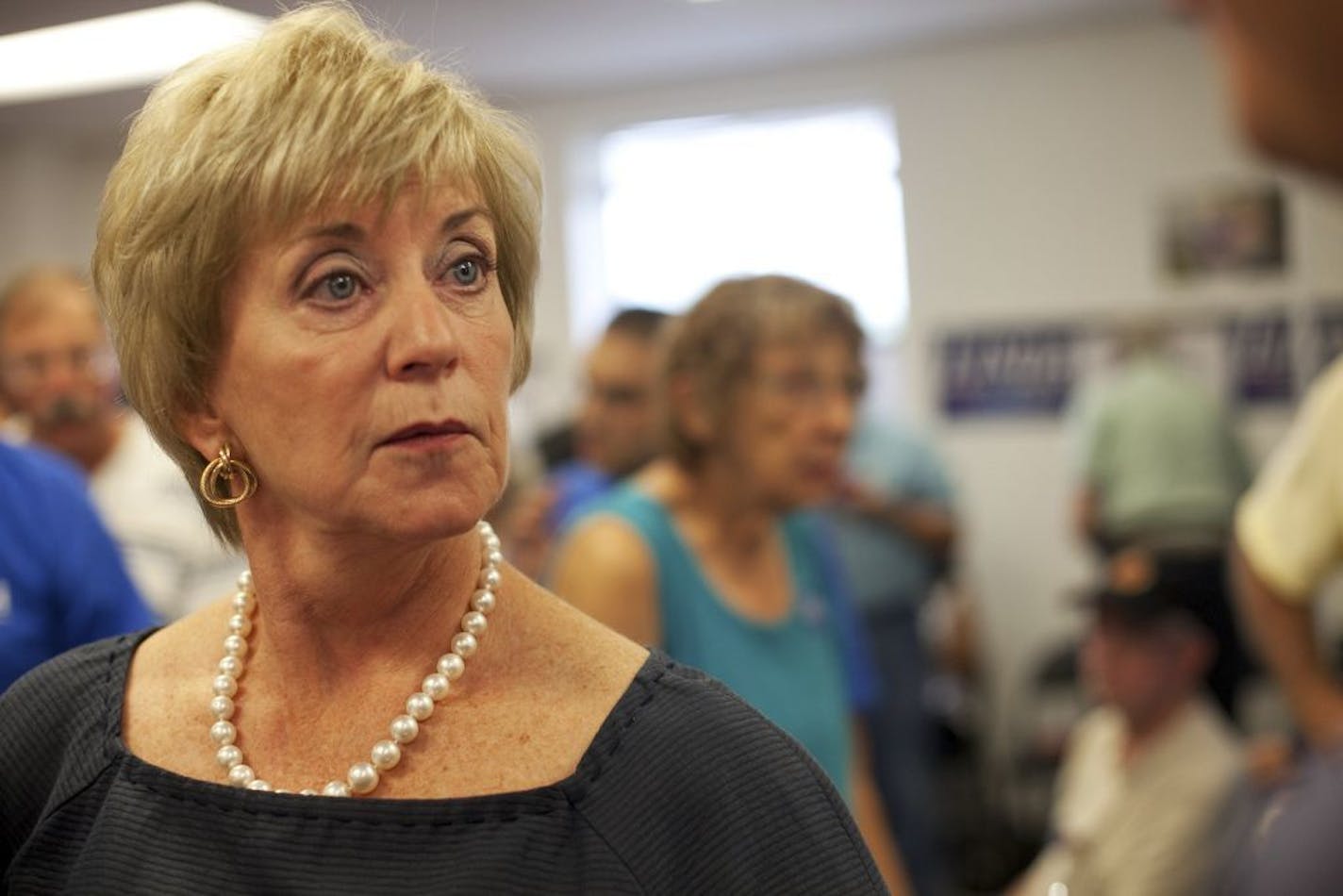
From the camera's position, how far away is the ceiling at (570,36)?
1.24 metres

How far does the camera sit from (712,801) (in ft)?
3.72

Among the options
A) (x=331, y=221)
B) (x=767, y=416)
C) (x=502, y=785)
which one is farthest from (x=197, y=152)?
(x=767, y=416)

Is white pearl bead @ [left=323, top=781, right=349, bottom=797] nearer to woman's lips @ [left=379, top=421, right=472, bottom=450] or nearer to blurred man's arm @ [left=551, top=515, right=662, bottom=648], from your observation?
woman's lips @ [left=379, top=421, right=472, bottom=450]

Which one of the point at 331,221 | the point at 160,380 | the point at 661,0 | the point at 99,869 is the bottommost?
the point at 99,869

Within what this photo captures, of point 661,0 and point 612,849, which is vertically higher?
point 661,0

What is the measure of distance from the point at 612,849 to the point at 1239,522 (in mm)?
1566

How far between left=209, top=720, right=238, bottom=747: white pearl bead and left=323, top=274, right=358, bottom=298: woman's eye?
382mm

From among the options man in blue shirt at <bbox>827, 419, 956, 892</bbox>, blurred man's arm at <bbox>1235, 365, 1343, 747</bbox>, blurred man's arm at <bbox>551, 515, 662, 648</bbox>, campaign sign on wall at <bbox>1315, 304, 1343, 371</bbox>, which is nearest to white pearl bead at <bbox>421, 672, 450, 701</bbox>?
blurred man's arm at <bbox>551, 515, 662, 648</bbox>

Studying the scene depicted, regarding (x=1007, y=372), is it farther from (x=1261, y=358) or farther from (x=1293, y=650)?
(x=1293, y=650)

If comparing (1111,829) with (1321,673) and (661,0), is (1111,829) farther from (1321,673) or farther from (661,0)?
(661,0)

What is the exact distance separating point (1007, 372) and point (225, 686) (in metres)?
5.88

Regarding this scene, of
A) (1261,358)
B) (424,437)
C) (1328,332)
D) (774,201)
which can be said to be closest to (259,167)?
(424,437)

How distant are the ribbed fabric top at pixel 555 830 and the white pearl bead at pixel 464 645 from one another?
13 centimetres

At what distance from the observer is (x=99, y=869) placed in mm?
1217
